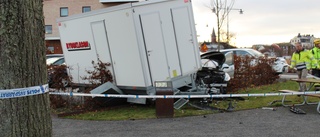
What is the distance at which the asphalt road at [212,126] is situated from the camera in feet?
20.7

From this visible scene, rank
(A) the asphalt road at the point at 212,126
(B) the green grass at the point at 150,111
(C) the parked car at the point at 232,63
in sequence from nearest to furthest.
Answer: (A) the asphalt road at the point at 212,126 → (B) the green grass at the point at 150,111 → (C) the parked car at the point at 232,63

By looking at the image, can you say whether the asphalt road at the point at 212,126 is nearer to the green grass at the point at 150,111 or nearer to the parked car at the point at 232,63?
the green grass at the point at 150,111

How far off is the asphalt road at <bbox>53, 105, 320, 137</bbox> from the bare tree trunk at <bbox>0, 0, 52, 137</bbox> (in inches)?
154

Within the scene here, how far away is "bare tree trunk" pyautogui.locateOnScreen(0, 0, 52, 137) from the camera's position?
2334mm

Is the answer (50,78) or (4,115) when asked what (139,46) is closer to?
(50,78)

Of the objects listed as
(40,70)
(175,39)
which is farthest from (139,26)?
(40,70)

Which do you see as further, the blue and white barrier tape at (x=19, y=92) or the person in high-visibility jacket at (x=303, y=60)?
the person in high-visibility jacket at (x=303, y=60)

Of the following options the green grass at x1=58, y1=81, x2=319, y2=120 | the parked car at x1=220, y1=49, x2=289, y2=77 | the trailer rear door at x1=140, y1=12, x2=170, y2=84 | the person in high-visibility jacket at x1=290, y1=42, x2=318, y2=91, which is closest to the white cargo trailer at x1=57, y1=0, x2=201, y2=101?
the trailer rear door at x1=140, y1=12, x2=170, y2=84

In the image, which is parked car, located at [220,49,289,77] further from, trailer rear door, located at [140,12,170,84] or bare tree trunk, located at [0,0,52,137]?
bare tree trunk, located at [0,0,52,137]

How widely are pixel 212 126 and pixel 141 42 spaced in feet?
8.78

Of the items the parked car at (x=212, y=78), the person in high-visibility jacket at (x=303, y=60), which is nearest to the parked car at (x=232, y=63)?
the parked car at (x=212, y=78)

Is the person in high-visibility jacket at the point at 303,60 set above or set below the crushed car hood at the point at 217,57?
below

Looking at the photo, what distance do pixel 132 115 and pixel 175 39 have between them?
7.57 feet

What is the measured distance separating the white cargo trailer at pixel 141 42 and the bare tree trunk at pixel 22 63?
18.6ft
